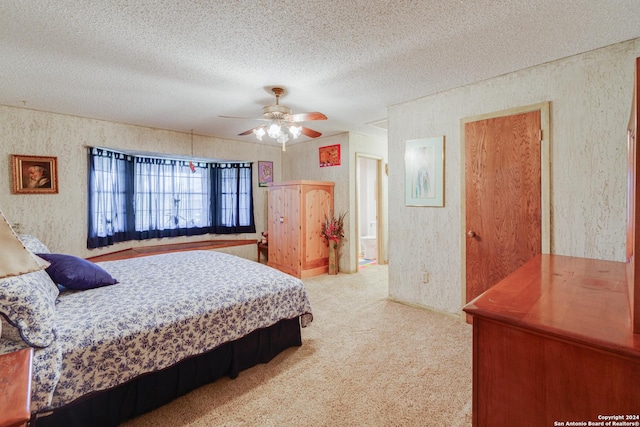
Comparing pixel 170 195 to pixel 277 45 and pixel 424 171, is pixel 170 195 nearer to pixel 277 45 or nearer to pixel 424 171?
pixel 277 45

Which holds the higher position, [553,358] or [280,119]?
[280,119]

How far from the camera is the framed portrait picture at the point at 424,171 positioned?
3.11 meters

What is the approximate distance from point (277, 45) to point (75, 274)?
218 cm

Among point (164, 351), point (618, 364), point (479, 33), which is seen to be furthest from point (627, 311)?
point (164, 351)

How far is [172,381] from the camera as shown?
6.06 feet

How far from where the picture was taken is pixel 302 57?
90.9 inches

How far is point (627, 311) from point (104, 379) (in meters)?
2.28

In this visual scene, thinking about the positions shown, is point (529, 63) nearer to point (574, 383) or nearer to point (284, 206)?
point (574, 383)

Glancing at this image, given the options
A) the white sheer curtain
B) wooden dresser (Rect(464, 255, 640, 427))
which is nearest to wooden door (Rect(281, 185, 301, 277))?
the white sheer curtain

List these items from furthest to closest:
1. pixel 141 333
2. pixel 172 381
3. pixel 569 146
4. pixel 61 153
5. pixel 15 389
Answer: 1. pixel 61 153
2. pixel 569 146
3. pixel 172 381
4. pixel 141 333
5. pixel 15 389

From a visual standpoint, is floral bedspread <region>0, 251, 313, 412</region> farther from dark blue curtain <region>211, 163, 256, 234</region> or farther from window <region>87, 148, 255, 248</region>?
dark blue curtain <region>211, 163, 256, 234</region>

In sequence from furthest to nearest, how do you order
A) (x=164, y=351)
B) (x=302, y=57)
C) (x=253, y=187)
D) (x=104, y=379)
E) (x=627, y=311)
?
(x=253, y=187) < (x=302, y=57) < (x=164, y=351) < (x=104, y=379) < (x=627, y=311)

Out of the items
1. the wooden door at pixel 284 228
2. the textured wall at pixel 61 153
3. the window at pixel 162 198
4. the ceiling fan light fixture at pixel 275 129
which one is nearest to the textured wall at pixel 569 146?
the ceiling fan light fixture at pixel 275 129

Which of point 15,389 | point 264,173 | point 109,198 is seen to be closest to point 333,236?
point 264,173
